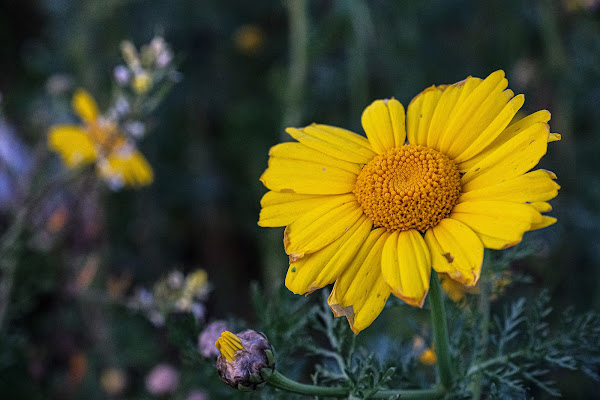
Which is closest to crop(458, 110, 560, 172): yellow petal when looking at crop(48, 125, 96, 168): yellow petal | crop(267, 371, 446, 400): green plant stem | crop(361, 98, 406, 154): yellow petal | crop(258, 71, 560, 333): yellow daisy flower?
crop(258, 71, 560, 333): yellow daisy flower

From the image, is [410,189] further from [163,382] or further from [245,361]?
[163,382]

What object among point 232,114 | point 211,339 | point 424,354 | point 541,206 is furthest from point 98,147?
point 232,114

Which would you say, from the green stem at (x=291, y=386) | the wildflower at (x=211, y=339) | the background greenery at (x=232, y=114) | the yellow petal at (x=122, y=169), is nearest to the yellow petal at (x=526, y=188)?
the green stem at (x=291, y=386)

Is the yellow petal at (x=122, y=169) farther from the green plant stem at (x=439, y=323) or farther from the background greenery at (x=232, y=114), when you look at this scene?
the green plant stem at (x=439, y=323)

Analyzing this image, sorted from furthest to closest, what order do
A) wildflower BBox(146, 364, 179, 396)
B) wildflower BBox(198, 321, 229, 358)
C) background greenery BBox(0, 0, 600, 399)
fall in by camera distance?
background greenery BBox(0, 0, 600, 399)
wildflower BBox(146, 364, 179, 396)
wildflower BBox(198, 321, 229, 358)

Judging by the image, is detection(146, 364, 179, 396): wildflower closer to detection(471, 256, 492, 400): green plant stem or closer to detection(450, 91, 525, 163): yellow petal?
detection(471, 256, 492, 400): green plant stem

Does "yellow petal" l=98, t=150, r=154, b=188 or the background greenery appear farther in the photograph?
the background greenery

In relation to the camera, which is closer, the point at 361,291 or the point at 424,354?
the point at 361,291
